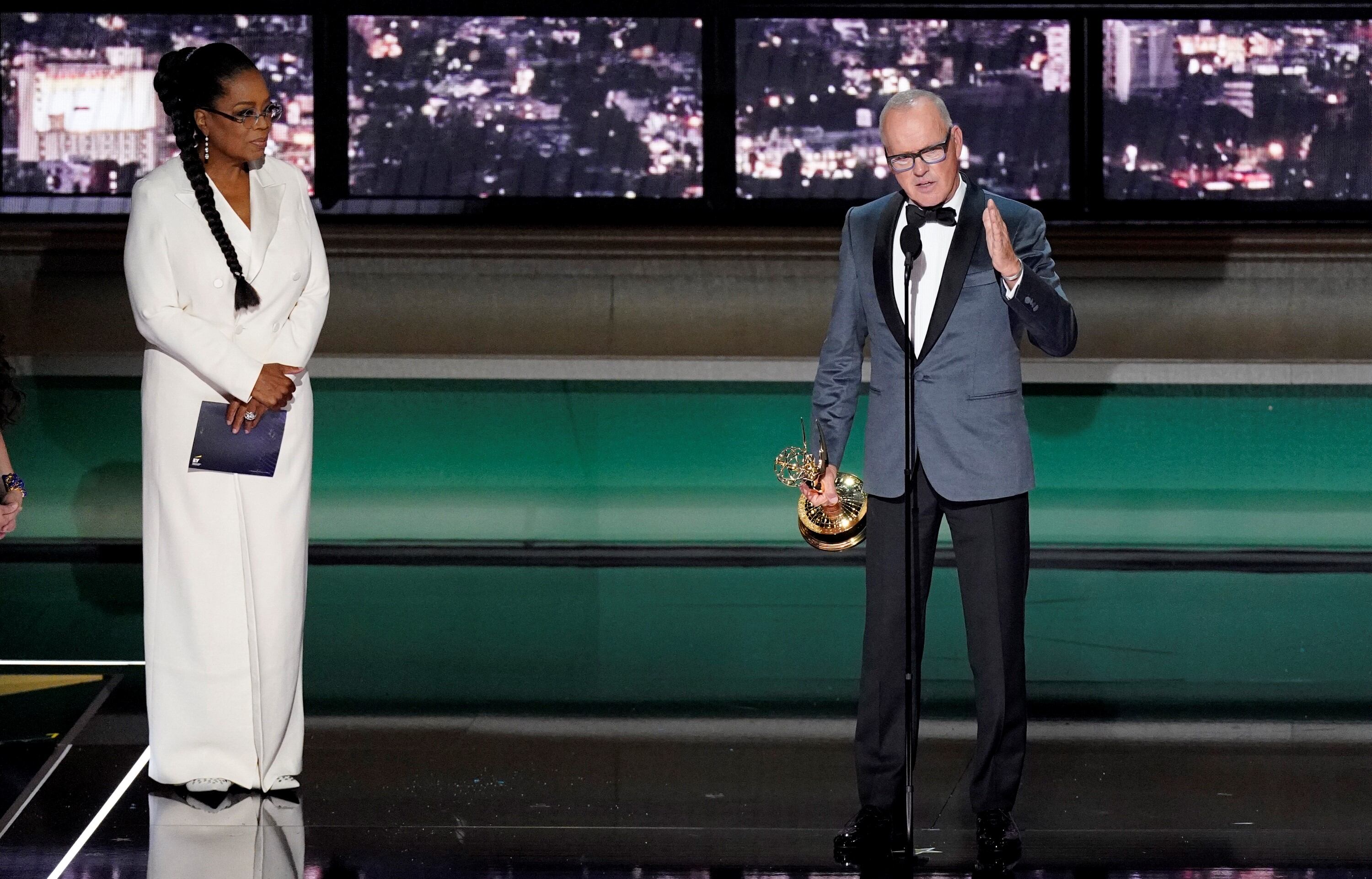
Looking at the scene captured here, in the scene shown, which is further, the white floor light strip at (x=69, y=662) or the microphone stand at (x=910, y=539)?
the white floor light strip at (x=69, y=662)

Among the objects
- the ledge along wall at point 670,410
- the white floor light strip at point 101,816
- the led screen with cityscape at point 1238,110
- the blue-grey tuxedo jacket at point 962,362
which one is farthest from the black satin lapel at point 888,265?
the led screen with cityscape at point 1238,110

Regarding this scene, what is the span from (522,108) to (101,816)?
4.42 m

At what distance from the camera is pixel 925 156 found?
312cm

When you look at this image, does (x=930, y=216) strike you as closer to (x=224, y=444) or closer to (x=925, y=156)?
(x=925, y=156)

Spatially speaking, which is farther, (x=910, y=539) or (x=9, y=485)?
(x=9, y=485)

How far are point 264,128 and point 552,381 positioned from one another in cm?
397

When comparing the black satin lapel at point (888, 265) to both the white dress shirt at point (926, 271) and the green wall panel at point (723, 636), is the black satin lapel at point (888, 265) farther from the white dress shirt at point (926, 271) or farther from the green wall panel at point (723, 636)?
the green wall panel at point (723, 636)

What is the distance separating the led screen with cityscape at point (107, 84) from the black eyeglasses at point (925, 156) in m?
4.68

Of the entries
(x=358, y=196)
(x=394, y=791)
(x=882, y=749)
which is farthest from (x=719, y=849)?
(x=358, y=196)

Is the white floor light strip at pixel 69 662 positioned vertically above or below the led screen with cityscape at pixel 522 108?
below

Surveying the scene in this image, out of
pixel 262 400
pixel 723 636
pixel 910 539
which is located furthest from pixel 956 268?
pixel 723 636

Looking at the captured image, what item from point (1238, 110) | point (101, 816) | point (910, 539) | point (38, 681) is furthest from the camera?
point (1238, 110)

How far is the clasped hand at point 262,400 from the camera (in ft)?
12.0

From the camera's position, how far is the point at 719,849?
3.32 metres
